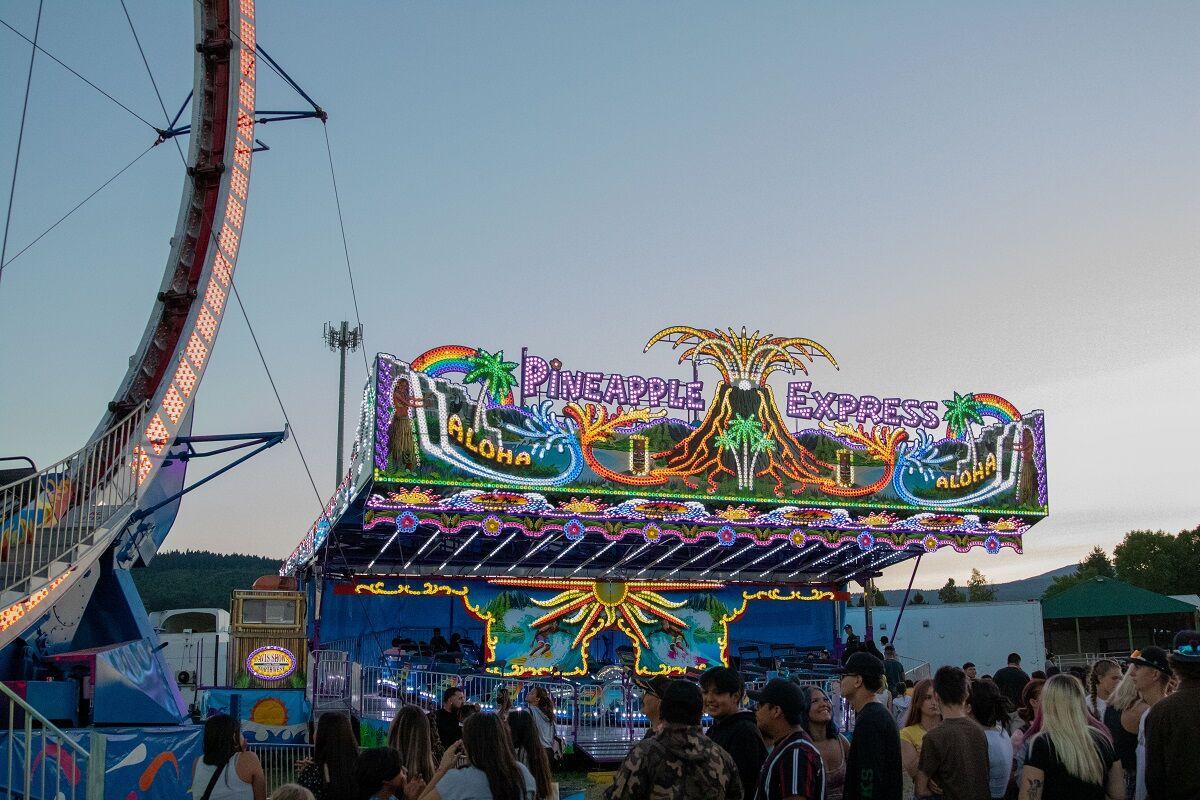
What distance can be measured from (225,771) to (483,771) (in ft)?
6.82

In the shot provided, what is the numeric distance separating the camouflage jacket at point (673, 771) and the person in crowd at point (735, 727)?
1078mm

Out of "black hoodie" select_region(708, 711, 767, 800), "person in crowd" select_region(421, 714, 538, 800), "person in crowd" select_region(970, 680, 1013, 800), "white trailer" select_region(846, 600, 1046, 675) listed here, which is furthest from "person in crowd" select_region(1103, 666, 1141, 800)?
"white trailer" select_region(846, 600, 1046, 675)

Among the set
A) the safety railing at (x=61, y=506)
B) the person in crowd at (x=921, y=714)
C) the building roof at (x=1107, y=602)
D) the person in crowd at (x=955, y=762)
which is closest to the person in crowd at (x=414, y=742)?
the person in crowd at (x=955, y=762)

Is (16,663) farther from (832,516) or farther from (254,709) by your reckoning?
(832,516)

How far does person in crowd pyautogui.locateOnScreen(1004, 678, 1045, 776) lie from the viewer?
306 inches

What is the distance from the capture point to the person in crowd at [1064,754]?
6.31 m

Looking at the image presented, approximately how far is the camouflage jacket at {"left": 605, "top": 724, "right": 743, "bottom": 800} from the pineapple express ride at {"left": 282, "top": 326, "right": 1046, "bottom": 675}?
16.4 metres

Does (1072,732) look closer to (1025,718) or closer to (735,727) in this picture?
(735,727)

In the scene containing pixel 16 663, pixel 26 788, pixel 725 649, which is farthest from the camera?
pixel 725 649

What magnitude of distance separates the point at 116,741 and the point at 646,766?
726 cm

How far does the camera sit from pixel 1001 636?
1276 inches

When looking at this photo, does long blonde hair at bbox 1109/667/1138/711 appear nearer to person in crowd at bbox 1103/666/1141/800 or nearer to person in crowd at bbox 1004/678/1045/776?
person in crowd at bbox 1103/666/1141/800

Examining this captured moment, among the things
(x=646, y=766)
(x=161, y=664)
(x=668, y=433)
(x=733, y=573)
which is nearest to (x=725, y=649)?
(x=733, y=573)

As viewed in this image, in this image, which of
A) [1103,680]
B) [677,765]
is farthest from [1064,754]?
[1103,680]
